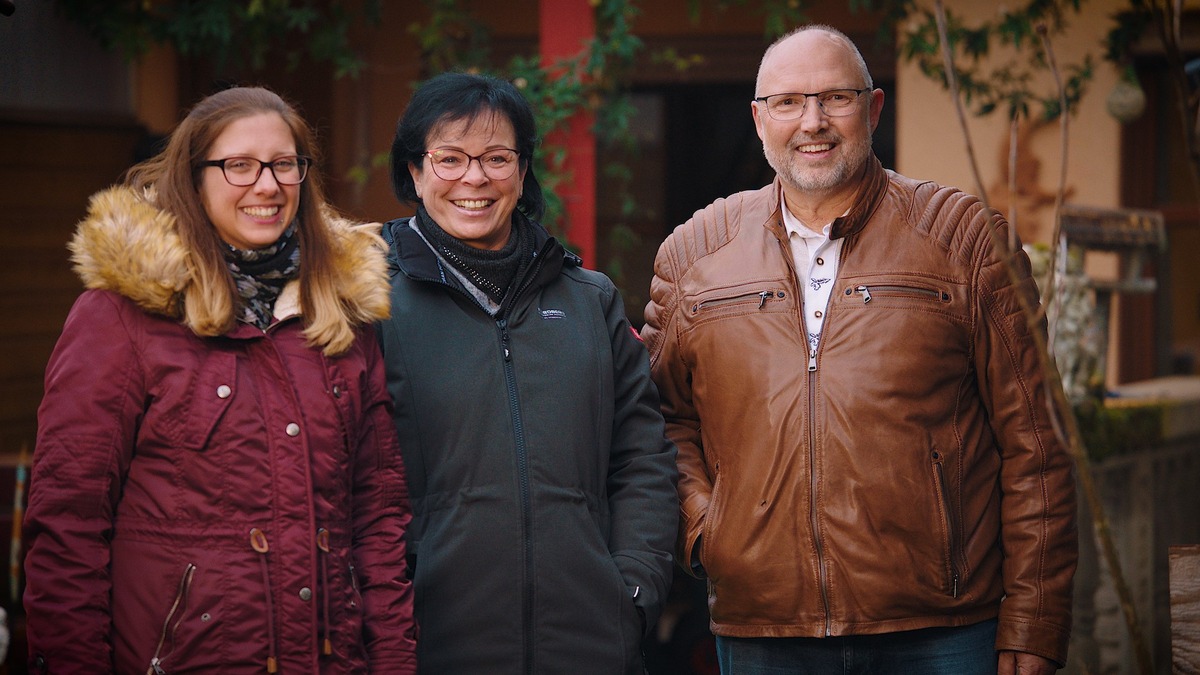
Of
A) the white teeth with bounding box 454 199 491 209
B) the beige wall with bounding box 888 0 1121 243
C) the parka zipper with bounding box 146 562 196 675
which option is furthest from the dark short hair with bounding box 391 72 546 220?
the beige wall with bounding box 888 0 1121 243

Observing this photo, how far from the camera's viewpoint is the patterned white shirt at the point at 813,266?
293 cm

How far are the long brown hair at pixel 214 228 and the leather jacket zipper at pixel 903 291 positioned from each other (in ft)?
3.59

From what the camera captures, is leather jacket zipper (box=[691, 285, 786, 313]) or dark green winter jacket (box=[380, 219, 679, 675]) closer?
dark green winter jacket (box=[380, 219, 679, 675])

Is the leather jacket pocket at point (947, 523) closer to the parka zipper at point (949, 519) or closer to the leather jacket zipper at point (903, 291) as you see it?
the parka zipper at point (949, 519)

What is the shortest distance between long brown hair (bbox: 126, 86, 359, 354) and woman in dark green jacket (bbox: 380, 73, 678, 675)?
10.6 inches

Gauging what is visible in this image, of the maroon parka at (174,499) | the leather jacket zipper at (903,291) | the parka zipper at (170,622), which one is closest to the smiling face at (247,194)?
the maroon parka at (174,499)

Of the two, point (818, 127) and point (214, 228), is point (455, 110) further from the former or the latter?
point (818, 127)

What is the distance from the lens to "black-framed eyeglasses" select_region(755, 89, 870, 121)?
2965mm

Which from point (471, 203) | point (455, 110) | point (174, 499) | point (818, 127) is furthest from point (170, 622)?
point (818, 127)

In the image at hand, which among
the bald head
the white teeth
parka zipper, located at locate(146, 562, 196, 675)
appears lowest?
parka zipper, located at locate(146, 562, 196, 675)

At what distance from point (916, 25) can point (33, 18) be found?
430 centimetres

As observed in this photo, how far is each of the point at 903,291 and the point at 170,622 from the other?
1.61 metres

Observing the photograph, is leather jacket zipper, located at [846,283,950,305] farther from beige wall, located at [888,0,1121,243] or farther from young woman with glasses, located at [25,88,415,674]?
beige wall, located at [888,0,1121,243]

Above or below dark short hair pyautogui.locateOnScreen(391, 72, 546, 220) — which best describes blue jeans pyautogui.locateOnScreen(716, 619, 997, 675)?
below
